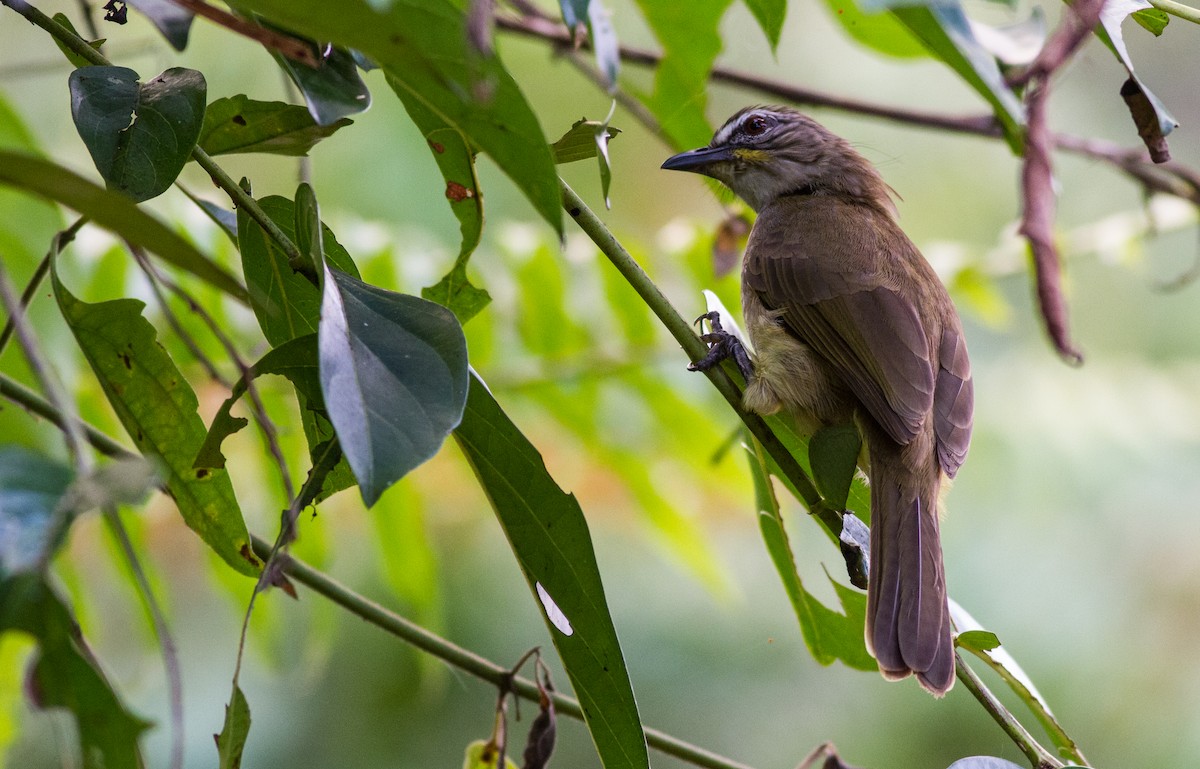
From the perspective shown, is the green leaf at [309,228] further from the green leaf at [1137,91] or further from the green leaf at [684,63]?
the green leaf at [1137,91]

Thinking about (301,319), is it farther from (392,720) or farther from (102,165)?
(392,720)

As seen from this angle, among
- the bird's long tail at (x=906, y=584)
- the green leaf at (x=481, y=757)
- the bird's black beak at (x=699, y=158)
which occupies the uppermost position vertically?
the bird's black beak at (x=699, y=158)

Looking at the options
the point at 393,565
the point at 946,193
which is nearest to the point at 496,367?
the point at 393,565

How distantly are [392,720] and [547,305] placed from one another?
2915mm

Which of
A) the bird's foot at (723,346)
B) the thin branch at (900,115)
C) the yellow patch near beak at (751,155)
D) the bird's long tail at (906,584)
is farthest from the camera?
the yellow patch near beak at (751,155)

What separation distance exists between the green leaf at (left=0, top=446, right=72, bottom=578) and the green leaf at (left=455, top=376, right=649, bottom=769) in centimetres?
67

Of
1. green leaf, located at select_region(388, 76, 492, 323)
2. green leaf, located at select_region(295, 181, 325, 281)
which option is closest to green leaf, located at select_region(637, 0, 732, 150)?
green leaf, located at select_region(388, 76, 492, 323)

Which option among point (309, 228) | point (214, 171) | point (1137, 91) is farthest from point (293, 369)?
point (1137, 91)

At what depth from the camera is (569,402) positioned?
3.34 meters

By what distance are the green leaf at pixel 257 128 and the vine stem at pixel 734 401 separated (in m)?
0.38

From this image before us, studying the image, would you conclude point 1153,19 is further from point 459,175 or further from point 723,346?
point 723,346

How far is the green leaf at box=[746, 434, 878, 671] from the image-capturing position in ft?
6.58

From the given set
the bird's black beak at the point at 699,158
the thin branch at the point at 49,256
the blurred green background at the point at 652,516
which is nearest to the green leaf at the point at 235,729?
the thin branch at the point at 49,256

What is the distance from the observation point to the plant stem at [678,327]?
4.98 feet
